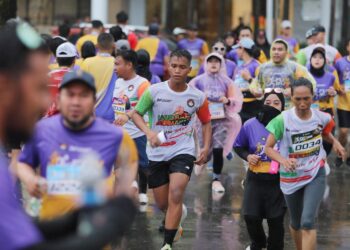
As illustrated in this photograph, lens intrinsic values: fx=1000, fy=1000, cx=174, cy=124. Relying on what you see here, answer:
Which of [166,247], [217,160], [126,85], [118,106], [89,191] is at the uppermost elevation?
[89,191]

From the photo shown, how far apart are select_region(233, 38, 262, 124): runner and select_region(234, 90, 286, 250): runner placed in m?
5.39

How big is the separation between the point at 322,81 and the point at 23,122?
11.5 meters

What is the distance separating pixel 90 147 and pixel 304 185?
295 centimetres

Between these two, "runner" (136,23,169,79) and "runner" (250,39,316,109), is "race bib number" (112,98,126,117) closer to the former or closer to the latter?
"runner" (250,39,316,109)

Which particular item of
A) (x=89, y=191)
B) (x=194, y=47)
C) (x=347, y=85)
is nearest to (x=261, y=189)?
(x=89, y=191)

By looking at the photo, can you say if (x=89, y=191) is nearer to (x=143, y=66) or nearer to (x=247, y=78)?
(x=143, y=66)

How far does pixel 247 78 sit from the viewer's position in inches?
557

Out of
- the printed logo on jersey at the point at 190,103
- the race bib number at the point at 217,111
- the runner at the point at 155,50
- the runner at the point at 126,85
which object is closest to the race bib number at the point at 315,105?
the race bib number at the point at 217,111

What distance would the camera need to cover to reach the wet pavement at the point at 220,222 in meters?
9.36

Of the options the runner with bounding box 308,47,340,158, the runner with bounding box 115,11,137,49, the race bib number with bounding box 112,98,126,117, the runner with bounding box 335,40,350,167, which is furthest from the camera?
the runner with bounding box 115,11,137,49

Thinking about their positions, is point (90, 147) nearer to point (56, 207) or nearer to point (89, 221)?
point (56, 207)

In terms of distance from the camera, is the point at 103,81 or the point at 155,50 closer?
the point at 103,81

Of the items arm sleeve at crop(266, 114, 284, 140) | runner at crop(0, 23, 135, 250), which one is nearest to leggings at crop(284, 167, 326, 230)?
arm sleeve at crop(266, 114, 284, 140)

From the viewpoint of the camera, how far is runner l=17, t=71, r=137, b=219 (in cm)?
533
